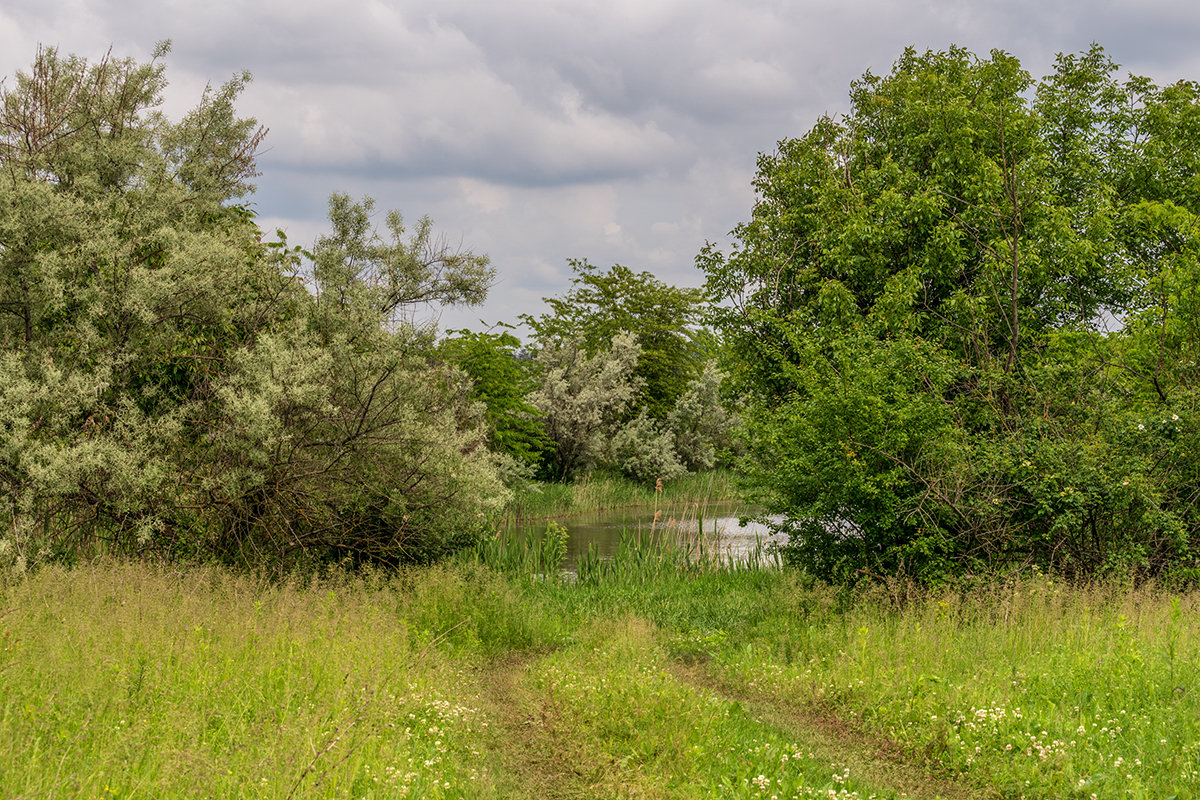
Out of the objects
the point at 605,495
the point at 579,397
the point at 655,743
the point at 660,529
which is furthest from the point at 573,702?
the point at 579,397

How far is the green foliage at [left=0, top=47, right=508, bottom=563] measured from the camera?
371 inches

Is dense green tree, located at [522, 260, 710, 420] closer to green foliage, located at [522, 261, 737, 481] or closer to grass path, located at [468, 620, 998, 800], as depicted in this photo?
green foliage, located at [522, 261, 737, 481]

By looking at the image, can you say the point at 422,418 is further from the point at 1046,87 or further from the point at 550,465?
the point at 550,465

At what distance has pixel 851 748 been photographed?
250 inches

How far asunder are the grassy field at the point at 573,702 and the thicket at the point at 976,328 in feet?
4.24

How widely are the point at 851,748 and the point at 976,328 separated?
845cm

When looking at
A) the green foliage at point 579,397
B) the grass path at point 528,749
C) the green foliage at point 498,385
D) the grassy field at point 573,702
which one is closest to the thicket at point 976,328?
the grassy field at point 573,702

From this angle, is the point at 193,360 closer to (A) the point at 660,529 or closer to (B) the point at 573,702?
(B) the point at 573,702

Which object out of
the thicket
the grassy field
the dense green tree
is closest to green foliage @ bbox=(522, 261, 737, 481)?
A: the dense green tree

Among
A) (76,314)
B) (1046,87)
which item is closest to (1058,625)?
(76,314)

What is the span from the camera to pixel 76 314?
9.95m

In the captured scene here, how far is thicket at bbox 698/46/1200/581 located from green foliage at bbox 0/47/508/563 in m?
5.50

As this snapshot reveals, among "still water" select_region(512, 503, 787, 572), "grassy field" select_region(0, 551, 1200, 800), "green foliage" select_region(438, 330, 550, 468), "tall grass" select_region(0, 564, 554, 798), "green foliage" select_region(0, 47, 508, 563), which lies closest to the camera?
"tall grass" select_region(0, 564, 554, 798)

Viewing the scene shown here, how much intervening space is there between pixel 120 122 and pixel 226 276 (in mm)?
3073
